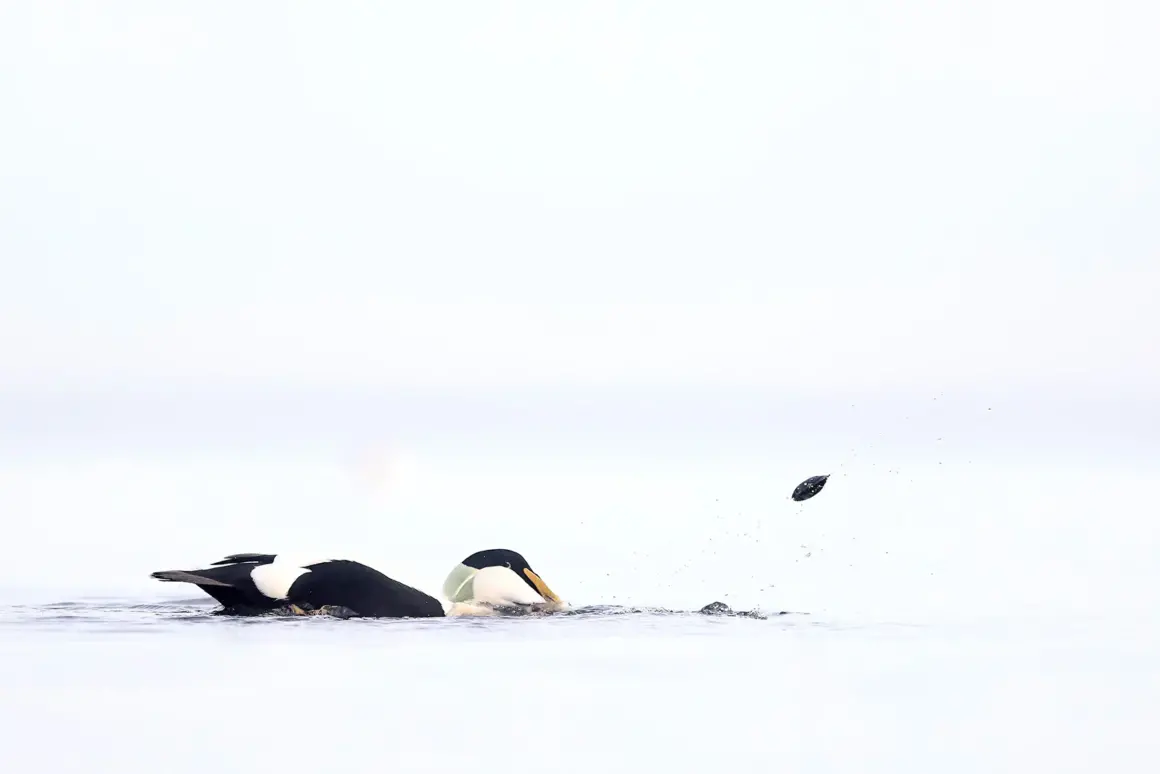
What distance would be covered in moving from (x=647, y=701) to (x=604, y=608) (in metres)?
3.19

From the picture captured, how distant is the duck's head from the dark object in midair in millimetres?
1878

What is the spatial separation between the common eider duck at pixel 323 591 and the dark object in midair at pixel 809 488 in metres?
A: 1.93

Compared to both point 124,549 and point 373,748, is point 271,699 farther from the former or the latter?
point 124,549

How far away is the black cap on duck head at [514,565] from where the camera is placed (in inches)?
486

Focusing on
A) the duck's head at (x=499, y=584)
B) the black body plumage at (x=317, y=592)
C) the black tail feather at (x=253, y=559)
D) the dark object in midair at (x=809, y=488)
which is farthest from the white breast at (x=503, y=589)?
the dark object in midair at (x=809, y=488)

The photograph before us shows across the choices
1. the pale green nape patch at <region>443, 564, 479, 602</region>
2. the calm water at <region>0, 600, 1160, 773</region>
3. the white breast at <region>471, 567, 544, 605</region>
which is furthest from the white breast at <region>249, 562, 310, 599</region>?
the white breast at <region>471, 567, 544, 605</region>

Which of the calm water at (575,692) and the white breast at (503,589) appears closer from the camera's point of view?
the calm water at (575,692)

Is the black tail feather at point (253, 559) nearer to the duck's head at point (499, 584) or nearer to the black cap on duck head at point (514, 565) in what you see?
the duck's head at point (499, 584)

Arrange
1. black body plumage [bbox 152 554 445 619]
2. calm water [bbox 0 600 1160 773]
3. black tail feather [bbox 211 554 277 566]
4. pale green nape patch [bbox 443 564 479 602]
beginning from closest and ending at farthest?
calm water [bbox 0 600 1160 773]
black body plumage [bbox 152 554 445 619]
black tail feather [bbox 211 554 277 566]
pale green nape patch [bbox 443 564 479 602]

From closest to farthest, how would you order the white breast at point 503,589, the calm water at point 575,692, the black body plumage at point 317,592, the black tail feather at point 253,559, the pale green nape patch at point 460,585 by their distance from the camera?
the calm water at point 575,692 → the black body plumage at point 317,592 → the black tail feather at point 253,559 → the white breast at point 503,589 → the pale green nape patch at point 460,585

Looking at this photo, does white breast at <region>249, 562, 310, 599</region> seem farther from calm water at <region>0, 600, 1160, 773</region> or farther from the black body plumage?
calm water at <region>0, 600, 1160, 773</region>

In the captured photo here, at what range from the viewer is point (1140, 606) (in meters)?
12.4

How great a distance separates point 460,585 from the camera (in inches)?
490

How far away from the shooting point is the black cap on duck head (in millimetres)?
12352
